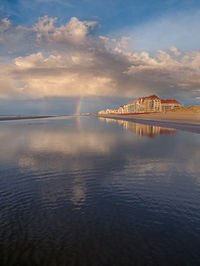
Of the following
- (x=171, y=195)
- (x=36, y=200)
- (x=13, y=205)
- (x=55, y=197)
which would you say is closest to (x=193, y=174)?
(x=171, y=195)

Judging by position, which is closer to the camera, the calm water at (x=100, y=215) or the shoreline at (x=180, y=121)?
the calm water at (x=100, y=215)

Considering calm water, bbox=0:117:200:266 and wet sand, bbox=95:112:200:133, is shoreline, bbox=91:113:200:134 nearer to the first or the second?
wet sand, bbox=95:112:200:133

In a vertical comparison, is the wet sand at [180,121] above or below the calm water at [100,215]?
above

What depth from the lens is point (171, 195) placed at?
6.23 metres

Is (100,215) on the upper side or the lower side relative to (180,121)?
lower

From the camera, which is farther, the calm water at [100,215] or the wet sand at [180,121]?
the wet sand at [180,121]

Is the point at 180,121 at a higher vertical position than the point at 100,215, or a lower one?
higher

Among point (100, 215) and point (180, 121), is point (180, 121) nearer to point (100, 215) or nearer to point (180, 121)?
point (180, 121)

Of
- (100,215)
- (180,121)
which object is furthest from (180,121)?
(100,215)

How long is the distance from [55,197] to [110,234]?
2.48m

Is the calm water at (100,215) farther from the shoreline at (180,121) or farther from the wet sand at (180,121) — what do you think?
the wet sand at (180,121)

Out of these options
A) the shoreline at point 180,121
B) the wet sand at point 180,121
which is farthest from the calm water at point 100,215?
the wet sand at point 180,121

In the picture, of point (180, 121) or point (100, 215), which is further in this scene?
point (180, 121)

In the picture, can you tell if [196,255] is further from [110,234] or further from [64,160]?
[64,160]
